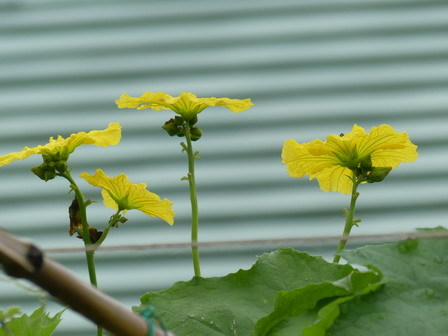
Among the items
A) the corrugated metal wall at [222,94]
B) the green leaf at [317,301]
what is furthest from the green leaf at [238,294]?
the corrugated metal wall at [222,94]

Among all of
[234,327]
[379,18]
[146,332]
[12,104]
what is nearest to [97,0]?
[12,104]

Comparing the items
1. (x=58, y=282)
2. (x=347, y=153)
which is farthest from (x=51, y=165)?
(x=58, y=282)

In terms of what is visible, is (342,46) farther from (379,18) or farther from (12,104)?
(12,104)

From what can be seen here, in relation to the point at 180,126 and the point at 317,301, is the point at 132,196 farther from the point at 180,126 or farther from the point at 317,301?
the point at 317,301

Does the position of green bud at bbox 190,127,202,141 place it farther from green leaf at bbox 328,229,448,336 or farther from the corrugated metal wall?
the corrugated metal wall

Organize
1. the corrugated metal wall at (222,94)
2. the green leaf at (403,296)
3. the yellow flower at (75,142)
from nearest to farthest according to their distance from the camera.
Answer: the green leaf at (403,296)
the yellow flower at (75,142)
the corrugated metal wall at (222,94)

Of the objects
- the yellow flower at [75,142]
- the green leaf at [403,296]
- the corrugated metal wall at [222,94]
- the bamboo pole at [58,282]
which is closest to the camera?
the bamboo pole at [58,282]

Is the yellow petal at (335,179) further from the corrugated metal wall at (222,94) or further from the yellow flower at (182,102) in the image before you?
the corrugated metal wall at (222,94)
